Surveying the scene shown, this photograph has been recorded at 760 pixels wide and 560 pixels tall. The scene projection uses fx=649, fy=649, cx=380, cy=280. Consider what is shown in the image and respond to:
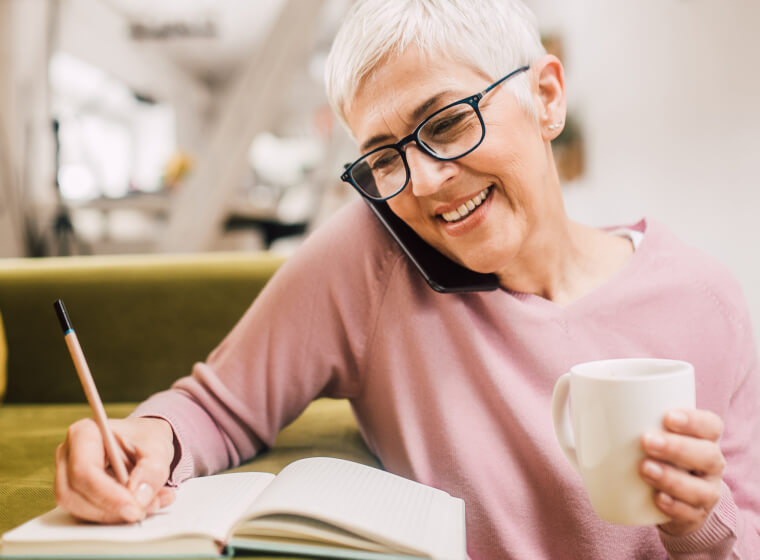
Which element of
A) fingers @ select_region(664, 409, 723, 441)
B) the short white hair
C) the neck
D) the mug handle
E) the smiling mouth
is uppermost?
the short white hair

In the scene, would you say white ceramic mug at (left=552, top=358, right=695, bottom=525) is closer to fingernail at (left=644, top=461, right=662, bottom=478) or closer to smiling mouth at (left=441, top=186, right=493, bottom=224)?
fingernail at (left=644, top=461, right=662, bottom=478)

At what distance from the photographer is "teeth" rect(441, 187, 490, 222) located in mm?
821

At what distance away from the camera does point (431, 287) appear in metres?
0.88

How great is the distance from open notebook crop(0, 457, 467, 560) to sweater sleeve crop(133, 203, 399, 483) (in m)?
0.24

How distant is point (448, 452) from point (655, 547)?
0.95ft

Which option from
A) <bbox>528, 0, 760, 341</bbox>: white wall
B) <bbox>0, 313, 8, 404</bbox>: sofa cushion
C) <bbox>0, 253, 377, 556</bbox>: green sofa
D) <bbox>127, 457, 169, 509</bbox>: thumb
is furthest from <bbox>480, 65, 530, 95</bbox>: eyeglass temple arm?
<bbox>528, 0, 760, 341</bbox>: white wall

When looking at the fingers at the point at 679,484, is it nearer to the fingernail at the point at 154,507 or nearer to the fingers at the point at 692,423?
the fingers at the point at 692,423

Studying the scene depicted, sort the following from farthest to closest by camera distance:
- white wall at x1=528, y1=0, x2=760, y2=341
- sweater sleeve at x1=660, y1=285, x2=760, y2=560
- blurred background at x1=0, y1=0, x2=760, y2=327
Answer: blurred background at x1=0, y1=0, x2=760, y2=327, white wall at x1=528, y1=0, x2=760, y2=341, sweater sleeve at x1=660, y1=285, x2=760, y2=560

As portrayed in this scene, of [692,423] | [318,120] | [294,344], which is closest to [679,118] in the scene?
[294,344]

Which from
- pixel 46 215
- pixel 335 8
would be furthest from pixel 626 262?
pixel 335 8

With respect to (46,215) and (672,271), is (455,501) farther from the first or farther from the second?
(46,215)

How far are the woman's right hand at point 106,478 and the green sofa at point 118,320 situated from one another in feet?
2.61

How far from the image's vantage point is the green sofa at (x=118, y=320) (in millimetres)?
1572

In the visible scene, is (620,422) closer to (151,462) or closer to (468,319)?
(468,319)
